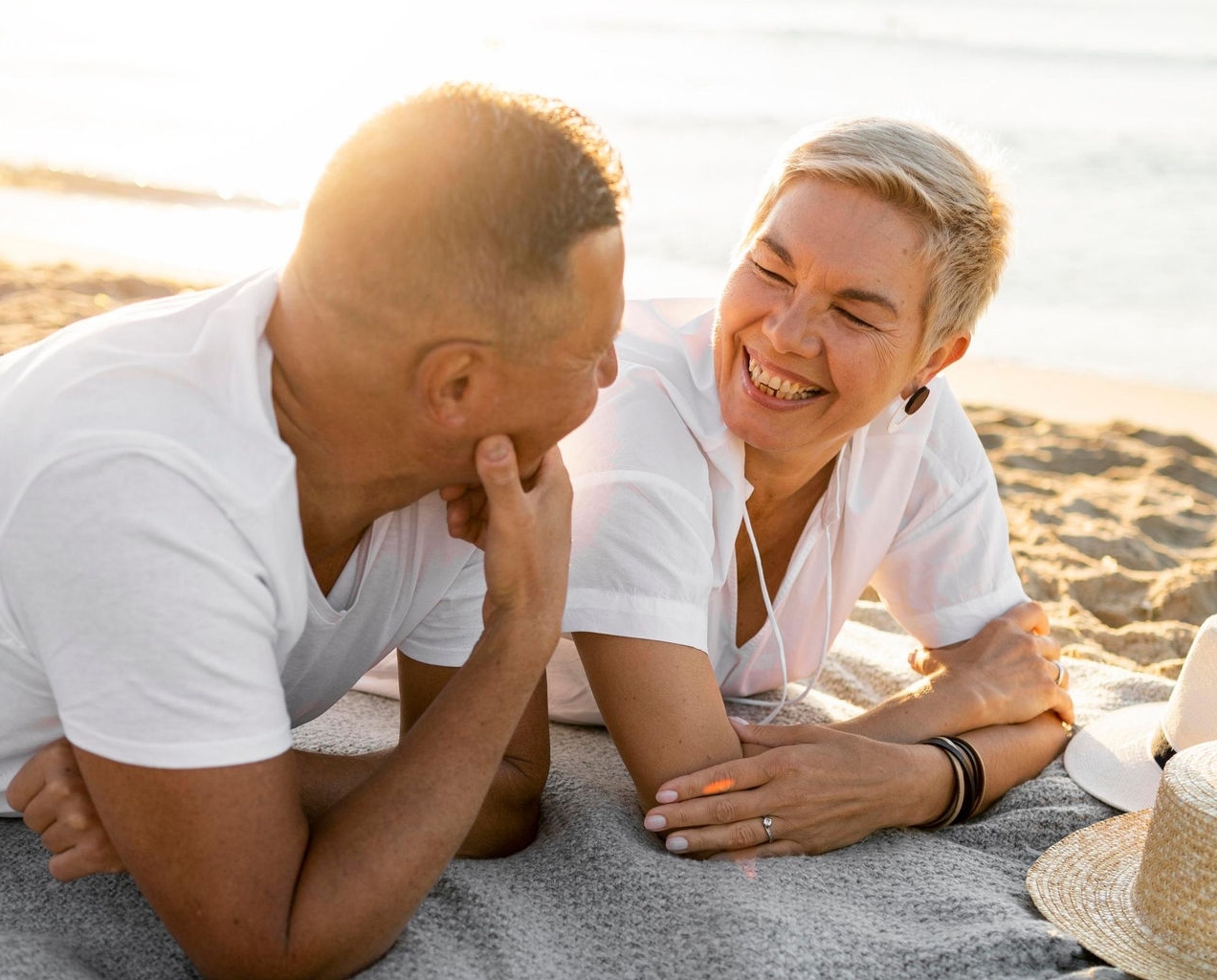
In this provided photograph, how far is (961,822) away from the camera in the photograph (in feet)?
10.0

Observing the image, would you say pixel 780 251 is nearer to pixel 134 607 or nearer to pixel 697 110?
pixel 134 607

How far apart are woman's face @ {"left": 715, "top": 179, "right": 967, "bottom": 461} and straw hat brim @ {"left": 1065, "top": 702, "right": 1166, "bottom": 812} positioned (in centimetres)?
108

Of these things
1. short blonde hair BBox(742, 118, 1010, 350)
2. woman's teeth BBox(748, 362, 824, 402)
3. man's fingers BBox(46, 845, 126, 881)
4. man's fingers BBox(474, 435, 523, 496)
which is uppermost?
short blonde hair BBox(742, 118, 1010, 350)

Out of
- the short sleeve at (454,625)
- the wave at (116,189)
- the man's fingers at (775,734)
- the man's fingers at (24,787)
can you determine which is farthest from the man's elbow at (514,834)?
the wave at (116,189)

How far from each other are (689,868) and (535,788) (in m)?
0.36

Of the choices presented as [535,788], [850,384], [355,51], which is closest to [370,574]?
[535,788]

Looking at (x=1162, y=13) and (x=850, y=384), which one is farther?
(x=1162, y=13)

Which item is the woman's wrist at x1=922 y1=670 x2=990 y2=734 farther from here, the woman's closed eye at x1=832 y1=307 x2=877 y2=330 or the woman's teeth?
the woman's closed eye at x1=832 y1=307 x2=877 y2=330

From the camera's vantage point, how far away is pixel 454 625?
252cm

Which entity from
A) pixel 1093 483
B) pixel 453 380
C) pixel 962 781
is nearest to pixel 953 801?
pixel 962 781

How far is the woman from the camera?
8.81 feet

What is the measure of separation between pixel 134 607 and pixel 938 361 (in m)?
2.04

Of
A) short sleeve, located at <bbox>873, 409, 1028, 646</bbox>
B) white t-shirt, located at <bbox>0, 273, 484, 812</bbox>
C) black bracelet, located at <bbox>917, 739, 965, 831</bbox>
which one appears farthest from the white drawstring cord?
white t-shirt, located at <bbox>0, 273, 484, 812</bbox>

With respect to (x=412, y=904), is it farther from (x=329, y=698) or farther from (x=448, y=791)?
(x=329, y=698)
